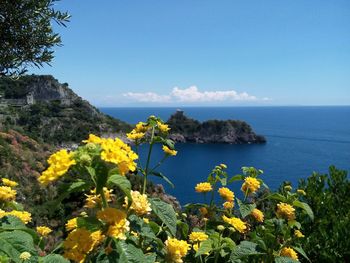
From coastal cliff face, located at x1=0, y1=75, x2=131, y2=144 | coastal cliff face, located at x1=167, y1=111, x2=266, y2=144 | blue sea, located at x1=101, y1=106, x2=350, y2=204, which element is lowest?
blue sea, located at x1=101, y1=106, x2=350, y2=204

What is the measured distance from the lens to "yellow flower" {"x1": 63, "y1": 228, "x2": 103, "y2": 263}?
4.28ft

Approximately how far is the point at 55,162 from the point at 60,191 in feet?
0.37

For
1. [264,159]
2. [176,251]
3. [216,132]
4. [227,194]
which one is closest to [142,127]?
[227,194]

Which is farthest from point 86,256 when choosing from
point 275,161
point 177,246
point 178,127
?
point 178,127

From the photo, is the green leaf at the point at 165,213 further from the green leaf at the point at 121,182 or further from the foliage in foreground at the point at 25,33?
the foliage in foreground at the point at 25,33

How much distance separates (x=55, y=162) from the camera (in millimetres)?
1243

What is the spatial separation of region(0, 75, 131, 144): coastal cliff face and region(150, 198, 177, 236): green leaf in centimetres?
5826

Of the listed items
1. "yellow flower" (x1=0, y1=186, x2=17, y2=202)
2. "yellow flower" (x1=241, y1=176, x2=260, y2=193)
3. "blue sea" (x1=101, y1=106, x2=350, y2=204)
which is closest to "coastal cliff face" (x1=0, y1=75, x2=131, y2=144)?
"blue sea" (x1=101, y1=106, x2=350, y2=204)

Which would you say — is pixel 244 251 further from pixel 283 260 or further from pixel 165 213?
pixel 165 213

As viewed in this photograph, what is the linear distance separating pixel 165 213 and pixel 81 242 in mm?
451

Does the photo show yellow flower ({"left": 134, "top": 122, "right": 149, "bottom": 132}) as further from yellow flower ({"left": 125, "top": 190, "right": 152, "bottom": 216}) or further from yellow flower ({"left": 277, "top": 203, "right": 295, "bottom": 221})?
yellow flower ({"left": 277, "top": 203, "right": 295, "bottom": 221})

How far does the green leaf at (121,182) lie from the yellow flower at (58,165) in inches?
5.6

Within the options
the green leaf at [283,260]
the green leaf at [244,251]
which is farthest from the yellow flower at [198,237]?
the green leaf at [283,260]

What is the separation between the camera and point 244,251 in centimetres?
191
